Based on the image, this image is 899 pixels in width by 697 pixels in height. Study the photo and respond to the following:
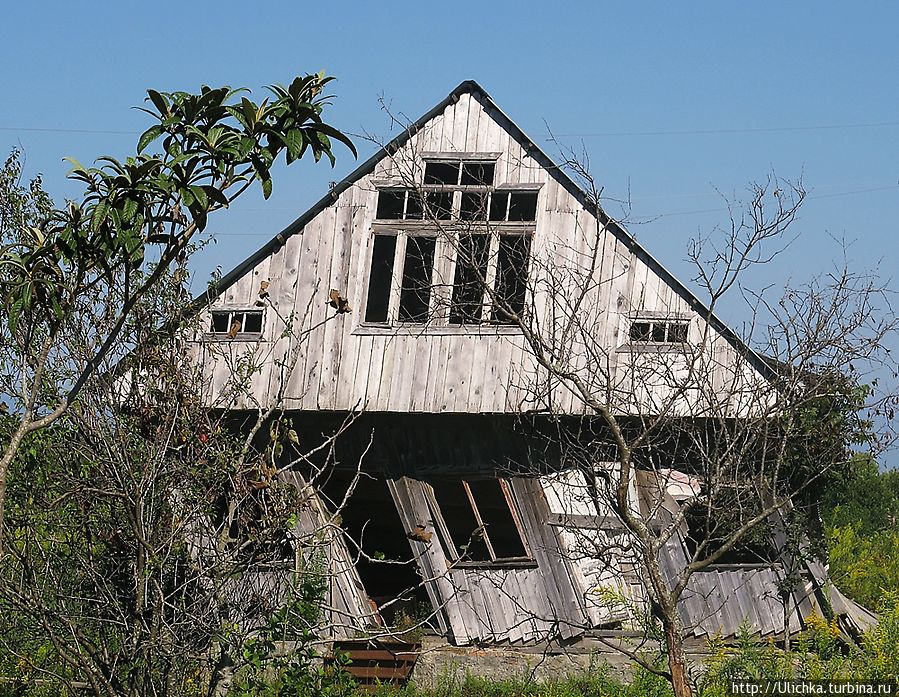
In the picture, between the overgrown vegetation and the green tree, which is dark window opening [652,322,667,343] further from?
the green tree

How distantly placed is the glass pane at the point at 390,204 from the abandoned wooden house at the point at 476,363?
3 cm

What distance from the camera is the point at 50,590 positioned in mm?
6938

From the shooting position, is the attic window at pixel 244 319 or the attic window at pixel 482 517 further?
the attic window at pixel 482 517

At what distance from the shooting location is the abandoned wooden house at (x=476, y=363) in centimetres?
1245

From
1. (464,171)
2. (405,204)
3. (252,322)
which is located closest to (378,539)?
(252,322)

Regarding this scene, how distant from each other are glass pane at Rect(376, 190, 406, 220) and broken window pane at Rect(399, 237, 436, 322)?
37 cm

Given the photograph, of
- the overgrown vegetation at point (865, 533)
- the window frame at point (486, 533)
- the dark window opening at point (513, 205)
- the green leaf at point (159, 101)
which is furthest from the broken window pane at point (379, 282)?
the green leaf at point (159, 101)

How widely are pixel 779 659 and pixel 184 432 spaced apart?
5553mm

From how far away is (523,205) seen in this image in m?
13.2

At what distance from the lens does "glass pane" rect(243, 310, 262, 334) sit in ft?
43.5

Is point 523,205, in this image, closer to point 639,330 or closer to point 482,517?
point 639,330

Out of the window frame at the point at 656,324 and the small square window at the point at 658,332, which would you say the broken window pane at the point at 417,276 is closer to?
the window frame at the point at 656,324

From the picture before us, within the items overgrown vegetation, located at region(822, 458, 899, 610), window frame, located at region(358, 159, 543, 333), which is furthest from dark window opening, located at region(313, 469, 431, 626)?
overgrown vegetation, located at region(822, 458, 899, 610)

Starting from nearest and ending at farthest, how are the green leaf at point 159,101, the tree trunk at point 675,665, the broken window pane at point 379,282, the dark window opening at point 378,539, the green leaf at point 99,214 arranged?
the green leaf at point 99,214 < the green leaf at point 159,101 < the tree trunk at point 675,665 < the broken window pane at point 379,282 < the dark window opening at point 378,539
